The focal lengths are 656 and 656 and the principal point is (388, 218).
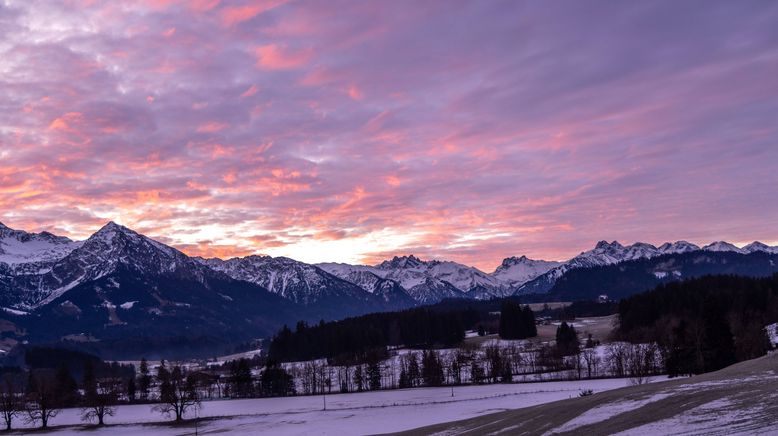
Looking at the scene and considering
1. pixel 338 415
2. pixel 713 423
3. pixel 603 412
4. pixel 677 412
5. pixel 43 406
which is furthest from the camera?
pixel 43 406

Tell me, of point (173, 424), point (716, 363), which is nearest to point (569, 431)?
point (716, 363)

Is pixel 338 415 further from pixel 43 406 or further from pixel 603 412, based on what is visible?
pixel 603 412

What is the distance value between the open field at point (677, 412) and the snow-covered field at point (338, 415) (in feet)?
124

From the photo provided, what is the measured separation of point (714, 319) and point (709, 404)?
73135mm

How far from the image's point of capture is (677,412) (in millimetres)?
40750

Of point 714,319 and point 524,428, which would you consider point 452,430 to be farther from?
point 714,319

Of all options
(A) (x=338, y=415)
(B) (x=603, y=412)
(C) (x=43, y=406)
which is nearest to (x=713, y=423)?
(B) (x=603, y=412)

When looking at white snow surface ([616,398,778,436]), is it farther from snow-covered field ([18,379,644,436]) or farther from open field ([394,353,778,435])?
snow-covered field ([18,379,644,436])

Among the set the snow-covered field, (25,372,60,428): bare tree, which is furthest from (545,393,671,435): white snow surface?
(25,372,60,428): bare tree

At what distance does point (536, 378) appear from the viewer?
616 feet

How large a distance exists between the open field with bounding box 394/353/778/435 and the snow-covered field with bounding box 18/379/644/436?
124 ft

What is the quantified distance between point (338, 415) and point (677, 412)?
88426 millimetres

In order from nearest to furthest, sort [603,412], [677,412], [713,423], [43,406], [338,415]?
[713,423], [677,412], [603,412], [338,415], [43,406]

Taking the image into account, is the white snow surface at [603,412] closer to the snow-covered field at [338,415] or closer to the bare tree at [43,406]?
the snow-covered field at [338,415]
